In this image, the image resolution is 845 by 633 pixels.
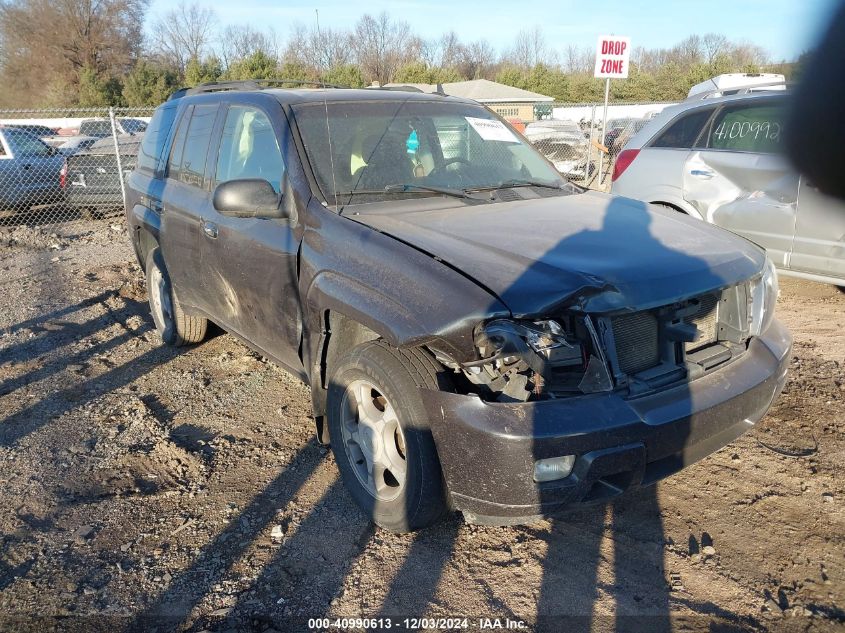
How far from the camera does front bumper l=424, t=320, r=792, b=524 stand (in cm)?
241

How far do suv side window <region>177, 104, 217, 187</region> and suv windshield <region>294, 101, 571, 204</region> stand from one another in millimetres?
1040

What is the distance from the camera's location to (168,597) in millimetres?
2717

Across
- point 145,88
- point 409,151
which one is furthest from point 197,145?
point 145,88

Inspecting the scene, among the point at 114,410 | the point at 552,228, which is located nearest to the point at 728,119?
the point at 552,228

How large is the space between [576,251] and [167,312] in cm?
372

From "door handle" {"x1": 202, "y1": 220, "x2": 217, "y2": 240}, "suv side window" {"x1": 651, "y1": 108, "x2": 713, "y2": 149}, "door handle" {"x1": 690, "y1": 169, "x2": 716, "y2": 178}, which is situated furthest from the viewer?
"suv side window" {"x1": 651, "y1": 108, "x2": 713, "y2": 149}

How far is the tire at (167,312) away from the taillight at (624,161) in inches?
171

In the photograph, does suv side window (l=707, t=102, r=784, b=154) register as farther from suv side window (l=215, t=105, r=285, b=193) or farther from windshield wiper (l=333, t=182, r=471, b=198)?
suv side window (l=215, t=105, r=285, b=193)

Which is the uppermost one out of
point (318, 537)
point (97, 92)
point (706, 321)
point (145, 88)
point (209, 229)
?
point (145, 88)

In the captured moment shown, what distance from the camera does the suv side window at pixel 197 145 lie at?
447 centimetres

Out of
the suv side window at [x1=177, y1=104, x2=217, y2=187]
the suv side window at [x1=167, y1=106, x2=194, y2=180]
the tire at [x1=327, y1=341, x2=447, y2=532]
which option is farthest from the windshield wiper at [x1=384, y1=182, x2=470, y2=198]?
the suv side window at [x1=167, y1=106, x2=194, y2=180]

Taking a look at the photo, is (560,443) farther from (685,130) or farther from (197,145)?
(685,130)

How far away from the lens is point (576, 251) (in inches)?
115

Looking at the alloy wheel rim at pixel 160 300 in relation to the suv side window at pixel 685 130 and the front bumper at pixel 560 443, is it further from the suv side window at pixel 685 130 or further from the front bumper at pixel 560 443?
the suv side window at pixel 685 130
